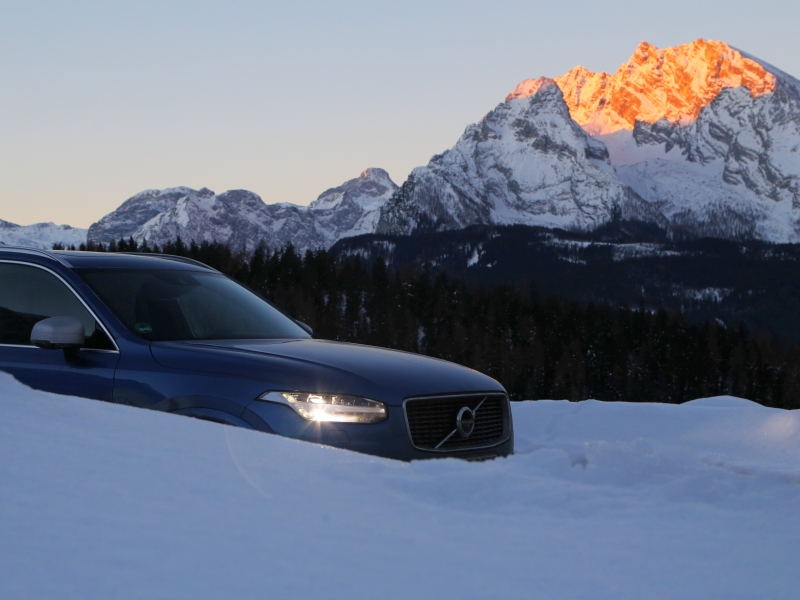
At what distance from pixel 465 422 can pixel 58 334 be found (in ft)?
7.31

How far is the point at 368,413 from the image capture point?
471 centimetres

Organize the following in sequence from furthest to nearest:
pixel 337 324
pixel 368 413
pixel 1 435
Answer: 1. pixel 337 324
2. pixel 368 413
3. pixel 1 435

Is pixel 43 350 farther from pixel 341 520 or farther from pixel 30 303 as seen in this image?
pixel 341 520

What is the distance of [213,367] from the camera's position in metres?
4.84

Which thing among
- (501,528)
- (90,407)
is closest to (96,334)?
(90,407)

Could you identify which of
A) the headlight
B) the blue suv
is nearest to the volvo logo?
the blue suv

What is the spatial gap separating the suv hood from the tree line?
86.4 meters

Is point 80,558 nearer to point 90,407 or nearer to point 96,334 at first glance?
point 90,407

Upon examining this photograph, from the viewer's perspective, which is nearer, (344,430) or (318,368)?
(344,430)

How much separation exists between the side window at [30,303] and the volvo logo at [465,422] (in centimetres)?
205

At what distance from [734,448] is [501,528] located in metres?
6.16

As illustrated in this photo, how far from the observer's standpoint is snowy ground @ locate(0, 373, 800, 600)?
220 cm

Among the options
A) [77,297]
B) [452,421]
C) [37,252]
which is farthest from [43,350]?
[452,421]

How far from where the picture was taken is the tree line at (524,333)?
96.2m
